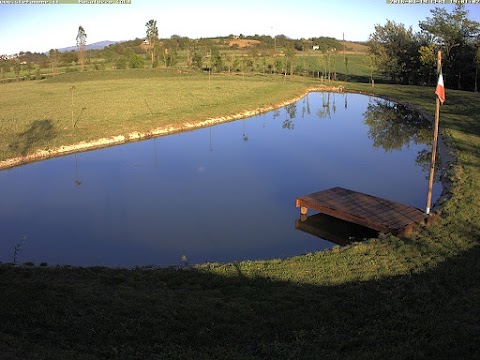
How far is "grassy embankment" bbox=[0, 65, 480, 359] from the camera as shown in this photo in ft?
21.8

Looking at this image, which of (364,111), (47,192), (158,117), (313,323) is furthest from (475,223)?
(364,111)

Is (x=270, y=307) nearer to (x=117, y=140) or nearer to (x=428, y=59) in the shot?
(x=117, y=140)

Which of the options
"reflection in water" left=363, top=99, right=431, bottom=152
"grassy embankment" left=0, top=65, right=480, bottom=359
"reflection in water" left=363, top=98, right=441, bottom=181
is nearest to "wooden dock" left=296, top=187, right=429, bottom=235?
"grassy embankment" left=0, top=65, right=480, bottom=359

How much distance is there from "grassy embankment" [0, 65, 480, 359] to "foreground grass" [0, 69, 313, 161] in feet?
53.0

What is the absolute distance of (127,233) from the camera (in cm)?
1419

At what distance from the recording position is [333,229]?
14.0 metres

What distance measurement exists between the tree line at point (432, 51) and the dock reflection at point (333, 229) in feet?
113

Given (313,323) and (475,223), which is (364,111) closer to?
(475,223)

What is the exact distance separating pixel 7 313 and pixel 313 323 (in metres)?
5.18

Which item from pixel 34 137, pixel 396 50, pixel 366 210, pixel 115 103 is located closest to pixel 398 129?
pixel 366 210

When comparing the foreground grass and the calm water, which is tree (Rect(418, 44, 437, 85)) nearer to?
the foreground grass

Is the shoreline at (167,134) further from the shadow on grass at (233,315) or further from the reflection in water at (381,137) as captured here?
the shadow on grass at (233,315)

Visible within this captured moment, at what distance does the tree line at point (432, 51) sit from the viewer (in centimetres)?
4588

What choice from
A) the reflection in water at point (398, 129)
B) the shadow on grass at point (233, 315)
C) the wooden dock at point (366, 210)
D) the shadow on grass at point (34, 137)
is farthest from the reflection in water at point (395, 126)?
the shadow on grass at point (34, 137)
